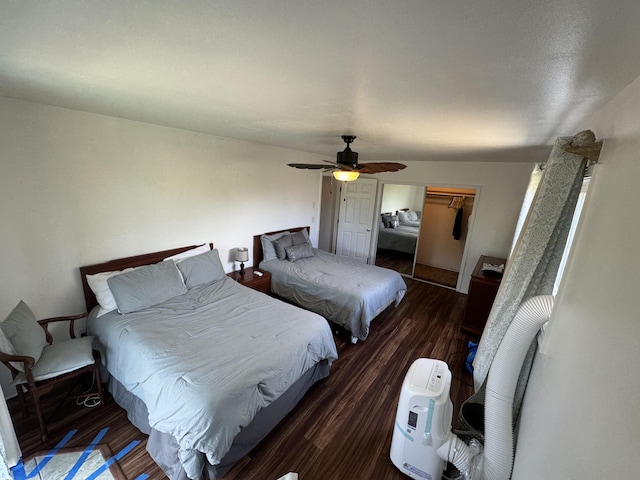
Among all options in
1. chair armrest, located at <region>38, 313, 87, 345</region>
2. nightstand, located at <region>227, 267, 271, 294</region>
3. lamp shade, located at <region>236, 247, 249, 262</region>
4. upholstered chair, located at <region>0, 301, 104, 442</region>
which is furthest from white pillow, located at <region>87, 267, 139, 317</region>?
lamp shade, located at <region>236, 247, 249, 262</region>

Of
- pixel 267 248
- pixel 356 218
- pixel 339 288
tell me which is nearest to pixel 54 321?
pixel 267 248

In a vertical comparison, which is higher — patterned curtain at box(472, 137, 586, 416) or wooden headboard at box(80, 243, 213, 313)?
patterned curtain at box(472, 137, 586, 416)

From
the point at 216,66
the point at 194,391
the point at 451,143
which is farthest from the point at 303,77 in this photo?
the point at 451,143

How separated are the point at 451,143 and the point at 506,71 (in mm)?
1774

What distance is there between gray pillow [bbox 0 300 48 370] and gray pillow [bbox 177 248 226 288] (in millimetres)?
1134

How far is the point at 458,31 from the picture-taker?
72 centimetres

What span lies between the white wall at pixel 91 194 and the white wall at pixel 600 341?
10.9ft

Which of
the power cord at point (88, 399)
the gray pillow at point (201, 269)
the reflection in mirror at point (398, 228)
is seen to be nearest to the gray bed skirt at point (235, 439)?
the power cord at point (88, 399)

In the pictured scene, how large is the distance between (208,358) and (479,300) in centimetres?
320

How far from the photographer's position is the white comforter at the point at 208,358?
1.53m

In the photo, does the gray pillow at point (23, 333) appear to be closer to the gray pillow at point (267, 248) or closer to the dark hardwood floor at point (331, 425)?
the dark hardwood floor at point (331, 425)

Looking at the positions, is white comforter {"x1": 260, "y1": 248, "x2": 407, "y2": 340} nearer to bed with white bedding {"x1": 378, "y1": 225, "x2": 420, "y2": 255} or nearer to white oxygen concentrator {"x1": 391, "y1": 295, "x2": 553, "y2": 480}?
white oxygen concentrator {"x1": 391, "y1": 295, "x2": 553, "y2": 480}

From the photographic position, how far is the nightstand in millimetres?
3484

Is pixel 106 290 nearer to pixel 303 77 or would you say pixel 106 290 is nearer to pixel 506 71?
pixel 303 77
